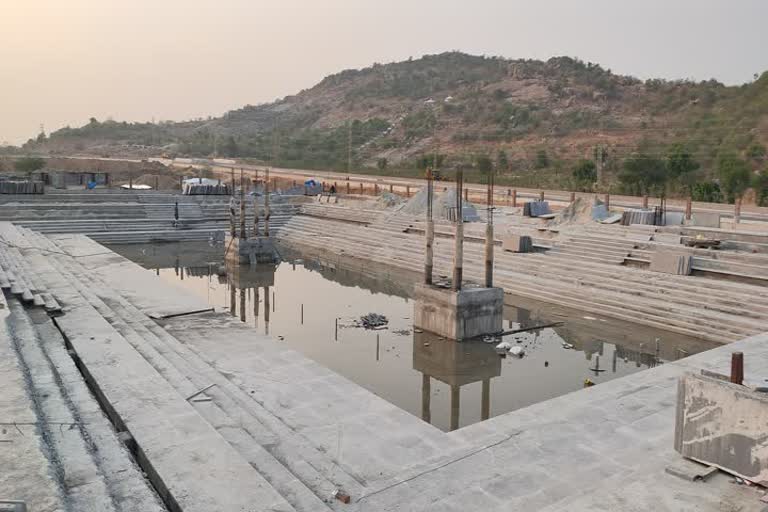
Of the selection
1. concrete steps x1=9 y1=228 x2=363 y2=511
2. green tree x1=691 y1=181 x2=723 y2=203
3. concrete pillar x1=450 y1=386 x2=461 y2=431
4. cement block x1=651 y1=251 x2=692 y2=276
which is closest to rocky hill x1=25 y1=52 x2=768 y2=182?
green tree x1=691 y1=181 x2=723 y2=203

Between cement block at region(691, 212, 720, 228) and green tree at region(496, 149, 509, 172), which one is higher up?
green tree at region(496, 149, 509, 172)

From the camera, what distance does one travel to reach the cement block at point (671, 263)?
17758 millimetres

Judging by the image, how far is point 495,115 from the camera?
81.0 m

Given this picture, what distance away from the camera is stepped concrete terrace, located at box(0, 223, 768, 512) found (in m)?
6.32

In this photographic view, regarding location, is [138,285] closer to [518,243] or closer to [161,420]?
[161,420]

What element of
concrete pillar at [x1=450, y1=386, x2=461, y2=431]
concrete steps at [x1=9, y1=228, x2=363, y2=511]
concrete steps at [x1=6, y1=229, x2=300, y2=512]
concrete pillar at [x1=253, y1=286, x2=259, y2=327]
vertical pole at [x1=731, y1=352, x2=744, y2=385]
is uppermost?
vertical pole at [x1=731, y1=352, x2=744, y2=385]

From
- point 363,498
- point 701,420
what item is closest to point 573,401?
point 701,420

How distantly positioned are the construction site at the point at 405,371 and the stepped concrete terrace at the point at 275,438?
0.11 feet

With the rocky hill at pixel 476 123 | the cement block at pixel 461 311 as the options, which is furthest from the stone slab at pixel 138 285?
the rocky hill at pixel 476 123

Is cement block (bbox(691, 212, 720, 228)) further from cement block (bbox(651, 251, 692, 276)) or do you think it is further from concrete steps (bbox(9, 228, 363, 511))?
concrete steps (bbox(9, 228, 363, 511))

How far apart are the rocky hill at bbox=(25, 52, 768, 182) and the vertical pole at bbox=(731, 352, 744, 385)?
38172mm

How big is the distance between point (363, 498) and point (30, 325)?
7.48 metres

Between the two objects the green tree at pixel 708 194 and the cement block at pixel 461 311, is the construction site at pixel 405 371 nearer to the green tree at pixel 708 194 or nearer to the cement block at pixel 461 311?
the cement block at pixel 461 311

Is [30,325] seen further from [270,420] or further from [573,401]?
[573,401]
